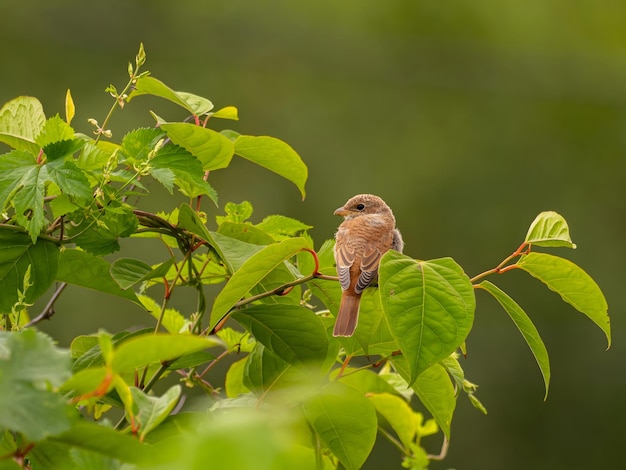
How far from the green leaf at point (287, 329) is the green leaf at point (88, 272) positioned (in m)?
0.16

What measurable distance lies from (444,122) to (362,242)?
8584mm

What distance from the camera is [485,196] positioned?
938 centimetres

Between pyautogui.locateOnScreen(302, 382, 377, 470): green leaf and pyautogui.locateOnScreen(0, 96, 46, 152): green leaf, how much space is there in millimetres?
425

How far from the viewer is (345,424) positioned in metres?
0.93

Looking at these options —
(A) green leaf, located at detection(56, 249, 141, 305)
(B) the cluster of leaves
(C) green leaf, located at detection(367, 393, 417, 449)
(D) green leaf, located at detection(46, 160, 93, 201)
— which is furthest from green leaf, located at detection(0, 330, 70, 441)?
(C) green leaf, located at detection(367, 393, 417, 449)

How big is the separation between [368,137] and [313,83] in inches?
40.2

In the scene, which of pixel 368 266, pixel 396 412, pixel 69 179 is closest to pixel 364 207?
pixel 368 266

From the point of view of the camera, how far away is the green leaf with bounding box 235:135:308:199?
43.3 inches

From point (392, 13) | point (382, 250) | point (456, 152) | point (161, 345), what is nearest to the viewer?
point (161, 345)

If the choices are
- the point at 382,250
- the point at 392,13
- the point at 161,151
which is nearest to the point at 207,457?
the point at 161,151

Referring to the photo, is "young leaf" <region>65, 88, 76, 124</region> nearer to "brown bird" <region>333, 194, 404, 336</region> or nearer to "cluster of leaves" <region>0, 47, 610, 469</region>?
"cluster of leaves" <region>0, 47, 610, 469</region>

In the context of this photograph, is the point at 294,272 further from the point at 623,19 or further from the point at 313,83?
the point at 623,19

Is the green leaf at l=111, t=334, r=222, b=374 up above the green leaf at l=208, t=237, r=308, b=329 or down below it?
above

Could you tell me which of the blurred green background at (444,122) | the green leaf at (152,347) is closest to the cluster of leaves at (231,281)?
the green leaf at (152,347)
